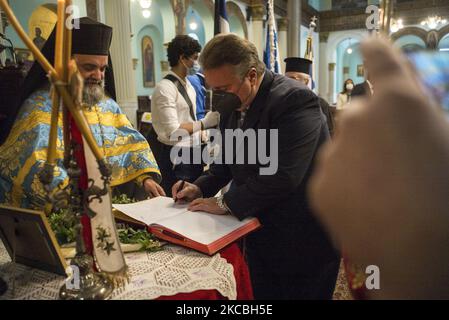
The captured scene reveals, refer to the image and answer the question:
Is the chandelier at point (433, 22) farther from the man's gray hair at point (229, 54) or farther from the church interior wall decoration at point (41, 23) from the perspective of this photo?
the man's gray hair at point (229, 54)

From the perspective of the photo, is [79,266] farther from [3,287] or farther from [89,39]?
[89,39]

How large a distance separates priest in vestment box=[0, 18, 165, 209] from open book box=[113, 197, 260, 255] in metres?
0.29

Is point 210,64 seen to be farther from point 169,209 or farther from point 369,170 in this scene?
point 369,170

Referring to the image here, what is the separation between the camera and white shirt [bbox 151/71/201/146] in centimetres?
310

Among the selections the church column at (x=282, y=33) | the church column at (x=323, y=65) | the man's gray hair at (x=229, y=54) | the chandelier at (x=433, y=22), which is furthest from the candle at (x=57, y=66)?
the church column at (x=323, y=65)

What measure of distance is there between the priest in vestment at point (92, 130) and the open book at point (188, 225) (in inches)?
11.5

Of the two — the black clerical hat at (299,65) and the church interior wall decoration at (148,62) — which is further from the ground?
the church interior wall decoration at (148,62)

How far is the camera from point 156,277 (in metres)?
1.12

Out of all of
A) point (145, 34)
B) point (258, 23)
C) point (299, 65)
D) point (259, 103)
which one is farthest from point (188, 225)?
point (145, 34)

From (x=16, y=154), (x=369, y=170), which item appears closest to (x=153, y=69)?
(x=16, y=154)

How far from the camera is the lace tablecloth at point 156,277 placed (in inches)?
40.8

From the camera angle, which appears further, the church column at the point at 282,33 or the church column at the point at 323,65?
the church column at the point at 323,65

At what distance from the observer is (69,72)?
872 millimetres

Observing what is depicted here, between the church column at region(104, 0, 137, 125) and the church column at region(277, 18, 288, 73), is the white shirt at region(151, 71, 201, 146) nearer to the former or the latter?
the church column at region(104, 0, 137, 125)
